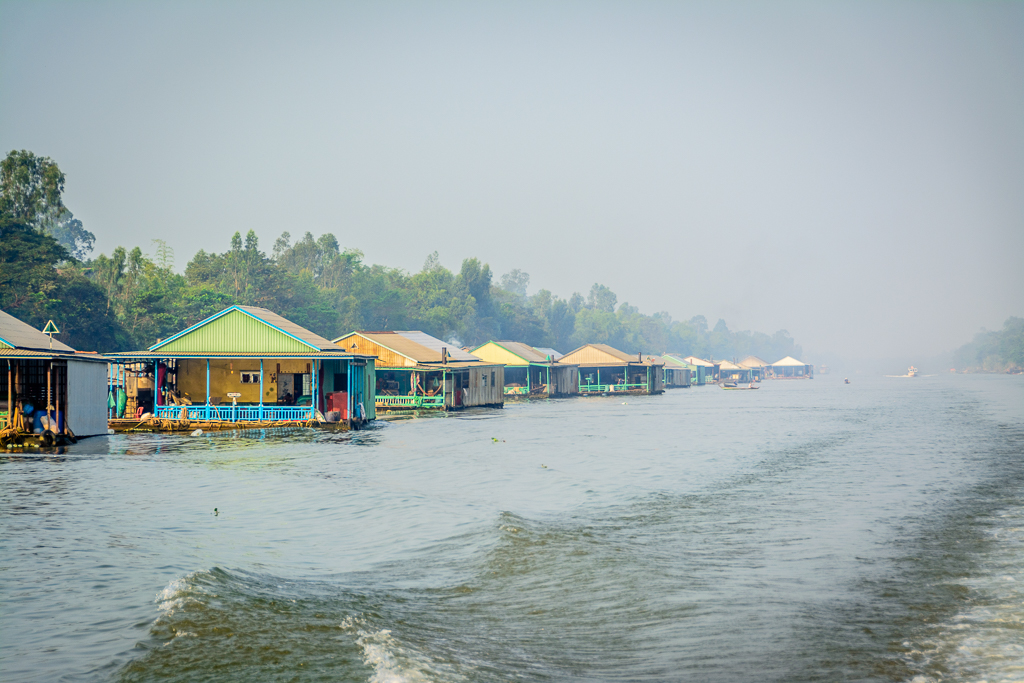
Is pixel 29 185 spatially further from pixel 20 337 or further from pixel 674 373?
pixel 674 373

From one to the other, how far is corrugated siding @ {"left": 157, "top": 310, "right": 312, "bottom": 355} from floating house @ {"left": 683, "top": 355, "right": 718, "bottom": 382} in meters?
143

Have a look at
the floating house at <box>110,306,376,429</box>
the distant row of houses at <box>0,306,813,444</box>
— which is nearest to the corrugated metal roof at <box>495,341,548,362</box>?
the distant row of houses at <box>0,306,813,444</box>

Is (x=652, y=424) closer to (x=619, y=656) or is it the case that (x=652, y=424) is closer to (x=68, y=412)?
(x=68, y=412)

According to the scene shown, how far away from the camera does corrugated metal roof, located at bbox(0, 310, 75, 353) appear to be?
34.9 metres

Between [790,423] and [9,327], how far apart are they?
4810 centimetres

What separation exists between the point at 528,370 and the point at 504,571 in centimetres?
8107

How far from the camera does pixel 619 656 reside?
9969 mm

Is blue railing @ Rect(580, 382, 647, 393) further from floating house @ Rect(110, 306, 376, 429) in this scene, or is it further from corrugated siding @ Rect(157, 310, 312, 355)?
corrugated siding @ Rect(157, 310, 312, 355)

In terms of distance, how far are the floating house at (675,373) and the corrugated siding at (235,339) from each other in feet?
366

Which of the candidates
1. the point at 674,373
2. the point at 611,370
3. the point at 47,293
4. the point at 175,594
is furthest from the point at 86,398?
the point at 674,373

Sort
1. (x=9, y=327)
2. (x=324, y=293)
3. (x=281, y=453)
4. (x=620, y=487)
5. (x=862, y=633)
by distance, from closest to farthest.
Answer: (x=862, y=633) → (x=620, y=487) → (x=281, y=453) → (x=9, y=327) → (x=324, y=293)

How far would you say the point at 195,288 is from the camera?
96.6 m

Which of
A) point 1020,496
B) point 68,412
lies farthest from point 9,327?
point 1020,496

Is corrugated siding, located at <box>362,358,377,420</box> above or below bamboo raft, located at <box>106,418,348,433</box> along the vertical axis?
above
